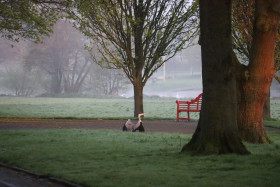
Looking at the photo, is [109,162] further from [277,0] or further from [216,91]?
[277,0]

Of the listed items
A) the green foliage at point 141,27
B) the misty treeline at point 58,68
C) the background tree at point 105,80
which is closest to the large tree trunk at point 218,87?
the green foliage at point 141,27

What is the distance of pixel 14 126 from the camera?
1998 centimetres

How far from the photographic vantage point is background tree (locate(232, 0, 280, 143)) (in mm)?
13039

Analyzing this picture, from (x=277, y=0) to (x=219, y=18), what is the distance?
2.94 metres

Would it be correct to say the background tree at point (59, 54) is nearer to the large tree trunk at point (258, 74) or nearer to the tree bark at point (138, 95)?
the tree bark at point (138, 95)

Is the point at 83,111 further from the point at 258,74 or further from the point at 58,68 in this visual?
the point at 58,68

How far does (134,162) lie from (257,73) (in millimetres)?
5331

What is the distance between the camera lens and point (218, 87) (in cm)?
1084

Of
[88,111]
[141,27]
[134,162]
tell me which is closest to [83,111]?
[88,111]

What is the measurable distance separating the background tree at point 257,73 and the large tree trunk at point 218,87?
2.46 metres

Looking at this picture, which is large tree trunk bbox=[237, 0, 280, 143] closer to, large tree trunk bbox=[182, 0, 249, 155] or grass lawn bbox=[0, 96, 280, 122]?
large tree trunk bbox=[182, 0, 249, 155]

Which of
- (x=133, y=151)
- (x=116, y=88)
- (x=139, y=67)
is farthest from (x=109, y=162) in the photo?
(x=116, y=88)

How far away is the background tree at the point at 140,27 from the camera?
80.8 feet

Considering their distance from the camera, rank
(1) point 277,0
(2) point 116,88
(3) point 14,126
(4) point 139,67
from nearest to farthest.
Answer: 1. (1) point 277,0
2. (3) point 14,126
3. (4) point 139,67
4. (2) point 116,88
